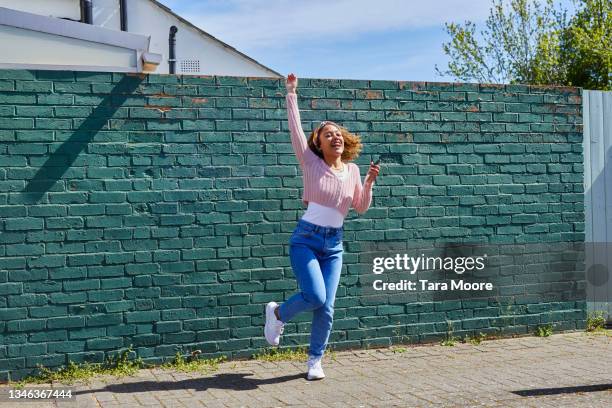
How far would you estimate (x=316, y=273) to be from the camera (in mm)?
5445

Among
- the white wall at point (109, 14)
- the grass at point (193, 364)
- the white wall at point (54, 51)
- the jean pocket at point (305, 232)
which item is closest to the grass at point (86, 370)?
the grass at point (193, 364)

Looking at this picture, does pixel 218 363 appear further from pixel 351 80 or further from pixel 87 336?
pixel 351 80

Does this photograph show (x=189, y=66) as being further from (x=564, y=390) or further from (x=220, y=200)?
(x=564, y=390)

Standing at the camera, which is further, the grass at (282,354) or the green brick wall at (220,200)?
the grass at (282,354)

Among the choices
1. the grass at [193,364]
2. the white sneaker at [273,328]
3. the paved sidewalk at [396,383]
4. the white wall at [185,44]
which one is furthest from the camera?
the white wall at [185,44]

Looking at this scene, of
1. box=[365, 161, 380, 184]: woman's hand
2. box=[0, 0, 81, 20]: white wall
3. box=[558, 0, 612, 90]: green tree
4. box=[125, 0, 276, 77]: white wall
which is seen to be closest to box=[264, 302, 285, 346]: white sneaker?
box=[365, 161, 380, 184]: woman's hand

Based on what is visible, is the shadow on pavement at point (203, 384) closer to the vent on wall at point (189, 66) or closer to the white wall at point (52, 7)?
the white wall at point (52, 7)

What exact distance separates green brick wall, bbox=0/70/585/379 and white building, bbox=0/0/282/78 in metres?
1.02

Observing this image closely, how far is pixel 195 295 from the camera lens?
6.13m

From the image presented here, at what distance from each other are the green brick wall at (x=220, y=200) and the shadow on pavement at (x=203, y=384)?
1.55ft

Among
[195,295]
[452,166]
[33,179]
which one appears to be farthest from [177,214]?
[452,166]

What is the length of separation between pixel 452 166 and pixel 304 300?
2.23 meters

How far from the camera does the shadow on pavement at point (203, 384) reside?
17.7 feet

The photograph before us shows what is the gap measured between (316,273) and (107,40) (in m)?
3.16
